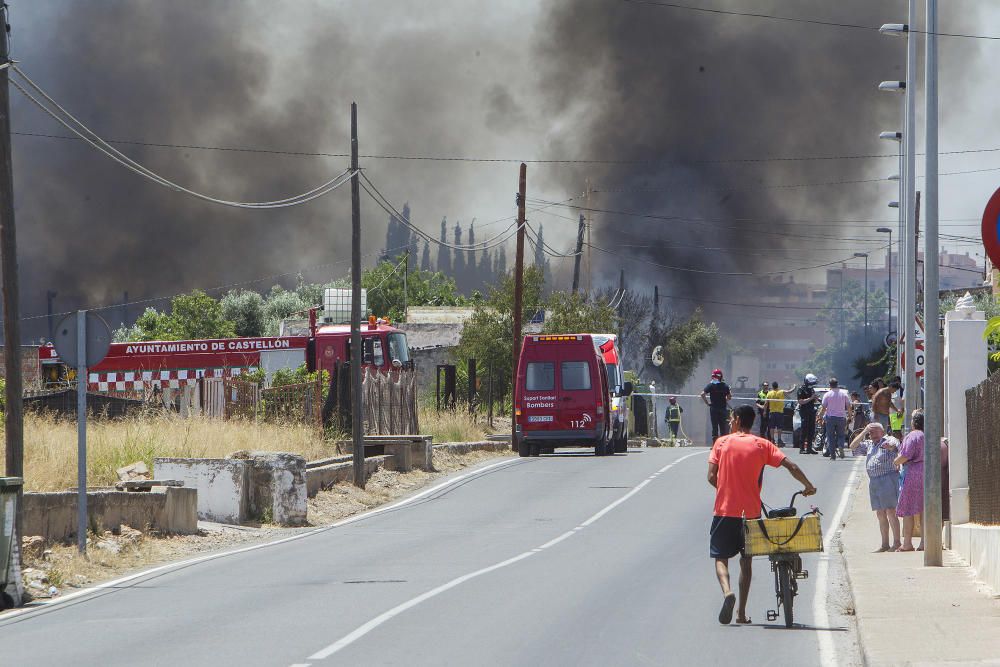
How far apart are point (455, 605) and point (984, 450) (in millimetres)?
6198

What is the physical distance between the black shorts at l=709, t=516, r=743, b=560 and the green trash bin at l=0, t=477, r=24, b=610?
617 cm

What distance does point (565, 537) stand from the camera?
17406 millimetres

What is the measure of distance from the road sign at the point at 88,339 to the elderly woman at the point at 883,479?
8.41 meters

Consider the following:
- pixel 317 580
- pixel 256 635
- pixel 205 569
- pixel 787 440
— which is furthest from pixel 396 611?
pixel 787 440

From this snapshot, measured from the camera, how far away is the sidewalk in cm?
850

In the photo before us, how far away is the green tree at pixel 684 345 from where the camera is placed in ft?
257

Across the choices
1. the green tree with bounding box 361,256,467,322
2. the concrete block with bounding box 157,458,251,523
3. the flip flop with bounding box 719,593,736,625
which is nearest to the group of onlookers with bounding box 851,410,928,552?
the flip flop with bounding box 719,593,736,625

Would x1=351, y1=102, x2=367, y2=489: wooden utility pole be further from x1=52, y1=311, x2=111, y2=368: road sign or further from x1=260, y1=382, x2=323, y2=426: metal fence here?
x1=52, y1=311, x2=111, y2=368: road sign

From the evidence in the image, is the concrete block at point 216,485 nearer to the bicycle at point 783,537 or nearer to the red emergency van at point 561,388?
the bicycle at point 783,537

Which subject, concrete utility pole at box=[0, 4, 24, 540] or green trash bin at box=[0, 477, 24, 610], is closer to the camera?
green trash bin at box=[0, 477, 24, 610]

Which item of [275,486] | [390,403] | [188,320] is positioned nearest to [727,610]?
[275,486]

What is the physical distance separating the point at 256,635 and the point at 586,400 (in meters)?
22.0

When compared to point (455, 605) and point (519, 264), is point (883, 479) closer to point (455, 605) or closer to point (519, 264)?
point (455, 605)

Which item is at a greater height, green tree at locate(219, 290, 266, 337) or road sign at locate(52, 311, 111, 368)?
green tree at locate(219, 290, 266, 337)
